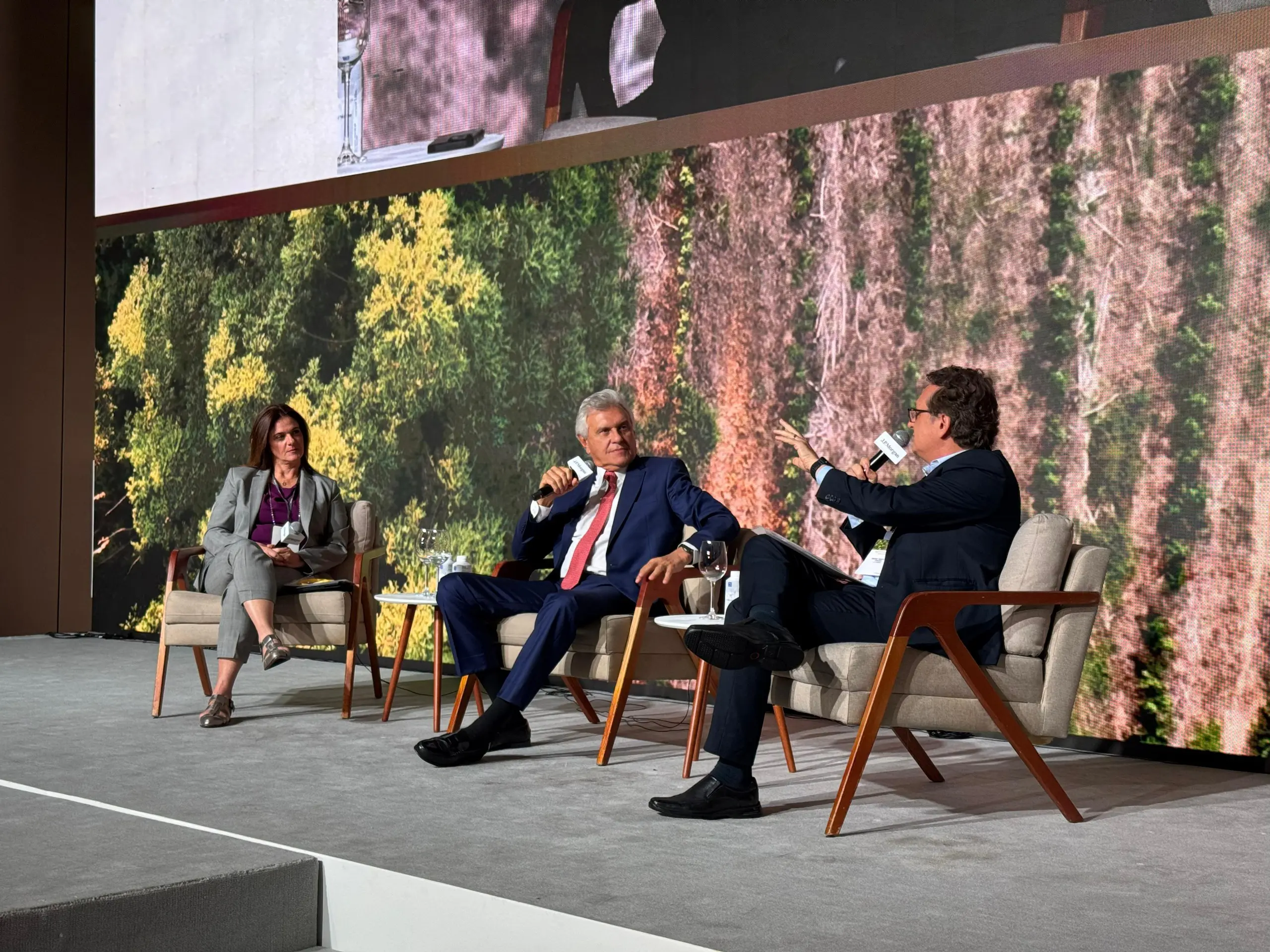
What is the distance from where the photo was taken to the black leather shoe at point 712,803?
3.34 metres

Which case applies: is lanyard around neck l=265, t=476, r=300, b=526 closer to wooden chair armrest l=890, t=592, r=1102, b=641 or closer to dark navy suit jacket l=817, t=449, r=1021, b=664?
dark navy suit jacket l=817, t=449, r=1021, b=664

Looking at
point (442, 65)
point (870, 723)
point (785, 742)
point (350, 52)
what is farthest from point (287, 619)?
point (350, 52)

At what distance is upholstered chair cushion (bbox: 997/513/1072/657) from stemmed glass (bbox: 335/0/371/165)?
177 inches

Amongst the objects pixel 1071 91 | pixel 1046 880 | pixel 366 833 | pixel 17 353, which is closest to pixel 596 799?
pixel 366 833

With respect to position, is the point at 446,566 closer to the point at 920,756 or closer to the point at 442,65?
the point at 920,756

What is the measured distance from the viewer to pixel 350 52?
6.83m

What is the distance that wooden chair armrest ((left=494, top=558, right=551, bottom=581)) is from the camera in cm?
461

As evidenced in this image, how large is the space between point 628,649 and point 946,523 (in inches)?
42.4

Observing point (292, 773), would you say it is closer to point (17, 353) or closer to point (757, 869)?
point (757, 869)

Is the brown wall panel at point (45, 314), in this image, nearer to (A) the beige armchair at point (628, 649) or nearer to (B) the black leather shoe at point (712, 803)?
(A) the beige armchair at point (628, 649)

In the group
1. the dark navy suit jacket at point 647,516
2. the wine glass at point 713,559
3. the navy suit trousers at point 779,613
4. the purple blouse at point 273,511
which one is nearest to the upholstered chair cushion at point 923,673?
the navy suit trousers at point 779,613

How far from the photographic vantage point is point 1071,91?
4.57m

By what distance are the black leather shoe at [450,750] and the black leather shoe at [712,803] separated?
81cm

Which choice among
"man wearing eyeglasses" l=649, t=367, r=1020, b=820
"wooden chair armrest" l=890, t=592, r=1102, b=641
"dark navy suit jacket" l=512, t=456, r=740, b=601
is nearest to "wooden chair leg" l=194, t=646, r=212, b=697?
"dark navy suit jacket" l=512, t=456, r=740, b=601
